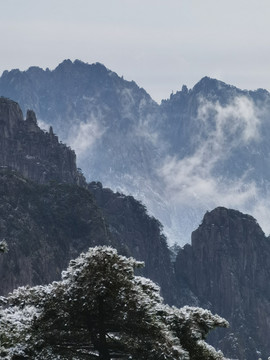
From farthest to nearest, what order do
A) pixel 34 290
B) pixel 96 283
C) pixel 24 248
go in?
pixel 24 248, pixel 34 290, pixel 96 283

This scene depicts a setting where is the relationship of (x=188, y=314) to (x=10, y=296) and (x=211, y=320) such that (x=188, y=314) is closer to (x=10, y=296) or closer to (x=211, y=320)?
(x=211, y=320)

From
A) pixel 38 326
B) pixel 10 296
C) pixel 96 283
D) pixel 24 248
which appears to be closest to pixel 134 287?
pixel 96 283

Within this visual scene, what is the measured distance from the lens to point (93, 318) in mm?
31453

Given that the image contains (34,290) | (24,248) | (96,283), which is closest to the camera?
(96,283)

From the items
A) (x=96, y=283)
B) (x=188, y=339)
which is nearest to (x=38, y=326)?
(x=96, y=283)

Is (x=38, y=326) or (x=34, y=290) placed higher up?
(x=34, y=290)

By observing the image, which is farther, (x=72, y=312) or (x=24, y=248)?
(x=24, y=248)

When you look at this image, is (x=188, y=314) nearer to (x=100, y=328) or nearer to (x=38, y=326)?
(x=100, y=328)

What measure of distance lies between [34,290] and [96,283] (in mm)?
4451

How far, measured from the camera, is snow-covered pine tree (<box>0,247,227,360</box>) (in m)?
30.1

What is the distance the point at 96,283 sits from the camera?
2986cm

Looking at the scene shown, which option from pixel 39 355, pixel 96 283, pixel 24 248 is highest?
pixel 24 248

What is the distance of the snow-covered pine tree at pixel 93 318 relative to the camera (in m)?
30.1

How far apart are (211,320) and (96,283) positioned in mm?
6975
